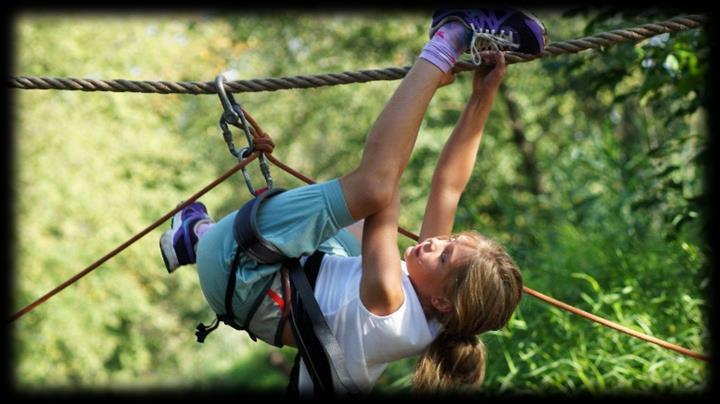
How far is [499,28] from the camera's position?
2.76m

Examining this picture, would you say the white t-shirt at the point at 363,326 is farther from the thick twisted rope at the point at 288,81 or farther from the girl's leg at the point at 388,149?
the thick twisted rope at the point at 288,81

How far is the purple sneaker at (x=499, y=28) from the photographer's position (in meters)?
2.71

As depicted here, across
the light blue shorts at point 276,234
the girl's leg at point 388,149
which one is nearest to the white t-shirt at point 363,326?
the light blue shorts at point 276,234

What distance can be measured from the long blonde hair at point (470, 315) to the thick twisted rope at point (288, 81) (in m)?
0.62

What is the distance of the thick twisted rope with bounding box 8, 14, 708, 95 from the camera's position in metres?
2.90

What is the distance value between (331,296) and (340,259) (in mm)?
143

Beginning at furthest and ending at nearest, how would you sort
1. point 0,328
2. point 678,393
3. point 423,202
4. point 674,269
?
1. point 423,202
2. point 674,269
3. point 678,393
4. point 0,328

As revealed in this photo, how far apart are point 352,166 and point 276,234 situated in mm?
7875

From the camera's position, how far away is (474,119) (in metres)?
2.93

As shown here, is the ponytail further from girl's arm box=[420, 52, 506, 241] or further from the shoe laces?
the shoe laces

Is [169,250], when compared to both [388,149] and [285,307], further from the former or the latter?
[388,149]

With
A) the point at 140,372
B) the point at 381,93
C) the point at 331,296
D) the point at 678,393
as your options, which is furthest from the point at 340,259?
the point at 140,372

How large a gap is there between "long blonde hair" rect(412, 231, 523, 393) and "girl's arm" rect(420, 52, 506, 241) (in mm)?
199

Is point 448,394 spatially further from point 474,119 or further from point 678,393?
point 678,393
